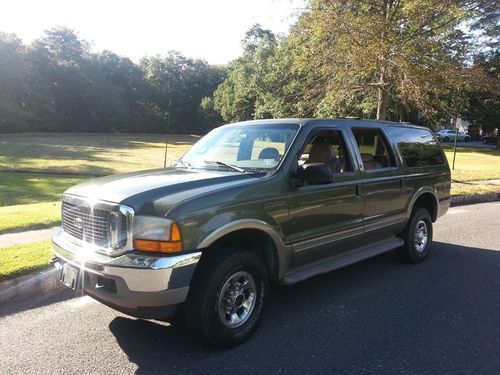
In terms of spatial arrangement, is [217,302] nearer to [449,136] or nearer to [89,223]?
[89,223]

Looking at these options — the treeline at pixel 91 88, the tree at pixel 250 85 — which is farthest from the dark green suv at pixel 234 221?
the treeline at pixel 91 88

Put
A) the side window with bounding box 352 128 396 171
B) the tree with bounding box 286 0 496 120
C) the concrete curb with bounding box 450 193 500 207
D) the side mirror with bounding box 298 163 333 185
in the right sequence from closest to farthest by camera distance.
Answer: the side mirror with bounding box 298 163 333 185 < the side window with bounding box 352 128 396 171 < the concrete curb with bounding box 450 193 500 207 < the tree with bounding box 286 0 496 120

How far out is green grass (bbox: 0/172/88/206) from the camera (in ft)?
37.5

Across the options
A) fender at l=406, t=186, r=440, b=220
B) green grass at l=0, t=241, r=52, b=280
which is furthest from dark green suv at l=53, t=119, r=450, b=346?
green grass at l=0, t=241, r=52, b=280

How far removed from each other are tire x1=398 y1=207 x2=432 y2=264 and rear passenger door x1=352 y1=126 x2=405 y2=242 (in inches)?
10.9

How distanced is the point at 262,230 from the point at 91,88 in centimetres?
5976

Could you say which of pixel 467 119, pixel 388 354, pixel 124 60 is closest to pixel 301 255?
pixel 388 354

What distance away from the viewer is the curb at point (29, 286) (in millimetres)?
4708

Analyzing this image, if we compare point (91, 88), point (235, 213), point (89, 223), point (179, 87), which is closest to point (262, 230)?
point (235, 213)

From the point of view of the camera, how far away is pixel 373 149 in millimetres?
5629

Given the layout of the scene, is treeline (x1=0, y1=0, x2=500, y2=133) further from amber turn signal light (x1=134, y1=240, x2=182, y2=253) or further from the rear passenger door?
amber turn signal light (x1=134, y1=240, x2=182, y2=253)

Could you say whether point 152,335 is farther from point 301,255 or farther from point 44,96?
point 44,96

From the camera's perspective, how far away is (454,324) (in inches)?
167

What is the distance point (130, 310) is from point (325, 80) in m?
13.1
